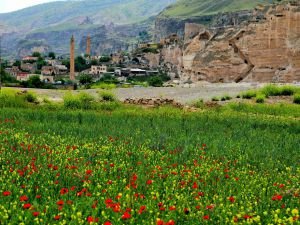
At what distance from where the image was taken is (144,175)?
7.21 m

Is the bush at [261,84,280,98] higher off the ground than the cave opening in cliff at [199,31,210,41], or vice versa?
the cave opening in cliff at [199,31,210,41]

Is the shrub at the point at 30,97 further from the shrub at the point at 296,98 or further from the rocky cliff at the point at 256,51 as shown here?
the rocky cliff at the point at 256,51

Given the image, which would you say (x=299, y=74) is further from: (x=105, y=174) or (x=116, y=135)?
(x=105, y=174)

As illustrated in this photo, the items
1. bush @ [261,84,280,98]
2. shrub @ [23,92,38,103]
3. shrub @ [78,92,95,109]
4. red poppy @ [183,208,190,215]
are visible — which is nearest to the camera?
red poppy @ [183,208,190,215]

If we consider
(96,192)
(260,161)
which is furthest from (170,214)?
(260,161)

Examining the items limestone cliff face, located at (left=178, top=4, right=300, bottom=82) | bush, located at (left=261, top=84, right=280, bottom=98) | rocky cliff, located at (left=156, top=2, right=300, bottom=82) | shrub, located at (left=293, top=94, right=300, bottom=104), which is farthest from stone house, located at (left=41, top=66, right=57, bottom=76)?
shrub, located at (left=293, top=94, right=300, bottom=104)

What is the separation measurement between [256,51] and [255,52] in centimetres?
11

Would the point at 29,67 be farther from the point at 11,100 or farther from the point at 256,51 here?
the point at 11,100

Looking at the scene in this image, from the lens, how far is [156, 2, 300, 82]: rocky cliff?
36.0 m

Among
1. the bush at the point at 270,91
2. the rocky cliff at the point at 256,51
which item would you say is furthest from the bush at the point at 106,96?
the rocky cliff at the point at 256,51

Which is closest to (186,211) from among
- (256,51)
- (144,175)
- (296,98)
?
(144,175)

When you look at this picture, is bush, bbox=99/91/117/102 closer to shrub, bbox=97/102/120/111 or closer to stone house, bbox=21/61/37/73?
shrub, bbox=97/102/120/111

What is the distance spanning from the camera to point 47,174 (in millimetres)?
6754

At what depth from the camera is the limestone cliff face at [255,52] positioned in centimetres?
3600
